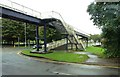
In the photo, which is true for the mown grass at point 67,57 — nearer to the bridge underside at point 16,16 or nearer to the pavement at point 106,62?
the pavement at point 106,62

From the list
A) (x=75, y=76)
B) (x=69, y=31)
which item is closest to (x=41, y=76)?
(x=75, y=76)

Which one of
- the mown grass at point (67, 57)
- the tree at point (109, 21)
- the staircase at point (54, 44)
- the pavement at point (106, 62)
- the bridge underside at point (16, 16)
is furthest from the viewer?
the staircase at point (54, 44)

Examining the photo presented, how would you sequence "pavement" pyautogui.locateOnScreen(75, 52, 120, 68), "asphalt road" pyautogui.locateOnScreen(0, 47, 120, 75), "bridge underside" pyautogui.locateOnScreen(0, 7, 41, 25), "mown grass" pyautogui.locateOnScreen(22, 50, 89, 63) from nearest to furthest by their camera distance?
1. "asphalt road" pyautogui.locateOnScreen(0, 47, 120, 75)
2. "pavement" pyautogui.locateOnScreen(75, 52, 120, 68)
3. "bridge underside" pyautogui.locateOnScreen(0, 7, 41, 25)
4. "mown grass" pyautogui.locateOnScreen(22, 50, 89, 63)

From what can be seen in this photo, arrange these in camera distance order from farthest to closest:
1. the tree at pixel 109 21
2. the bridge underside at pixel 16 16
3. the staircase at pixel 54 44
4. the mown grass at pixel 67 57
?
the staircase at pixel 54 44
the mown grass at pixel 67 57
the bridge underside at pixel 16 16
the tree at pixel 109 21

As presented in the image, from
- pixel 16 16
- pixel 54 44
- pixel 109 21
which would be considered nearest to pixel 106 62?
pixel 109 21

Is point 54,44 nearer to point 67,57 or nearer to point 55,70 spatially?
point 67,57

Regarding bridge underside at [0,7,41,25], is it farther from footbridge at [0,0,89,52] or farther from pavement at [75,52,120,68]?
pavement at [75,52,120,68]

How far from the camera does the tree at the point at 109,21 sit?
17.2 metres

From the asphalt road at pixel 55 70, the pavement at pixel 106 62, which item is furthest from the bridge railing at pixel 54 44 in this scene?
the asphalt road at pixel 55 70

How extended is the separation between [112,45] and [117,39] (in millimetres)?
1147

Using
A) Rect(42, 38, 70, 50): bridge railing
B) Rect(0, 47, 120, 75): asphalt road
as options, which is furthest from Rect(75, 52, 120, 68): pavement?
Rect(42, 38, 70, 50): bridge railing

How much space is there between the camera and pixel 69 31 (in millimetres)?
36688

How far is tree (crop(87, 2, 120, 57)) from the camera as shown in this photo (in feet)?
56.5

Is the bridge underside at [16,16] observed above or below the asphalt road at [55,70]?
above
